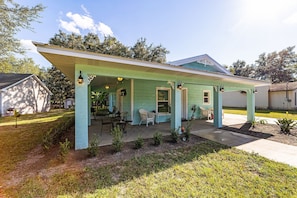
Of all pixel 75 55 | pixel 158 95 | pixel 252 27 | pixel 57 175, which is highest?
pixel 252 27

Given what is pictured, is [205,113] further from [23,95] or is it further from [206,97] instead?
[23,95]

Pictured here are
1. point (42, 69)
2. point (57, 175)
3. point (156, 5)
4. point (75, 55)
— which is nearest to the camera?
point (57, 175)

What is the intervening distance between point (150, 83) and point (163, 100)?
1537 millimetres

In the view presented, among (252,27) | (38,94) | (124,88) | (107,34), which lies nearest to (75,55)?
(124,88)

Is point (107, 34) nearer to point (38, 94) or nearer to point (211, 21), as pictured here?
point (38, 94)

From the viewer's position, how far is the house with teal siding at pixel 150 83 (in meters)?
4.42

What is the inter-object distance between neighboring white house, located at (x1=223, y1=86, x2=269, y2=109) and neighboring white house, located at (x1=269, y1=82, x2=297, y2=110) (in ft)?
2.14

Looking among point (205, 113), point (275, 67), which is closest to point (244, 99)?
point (205, 113)

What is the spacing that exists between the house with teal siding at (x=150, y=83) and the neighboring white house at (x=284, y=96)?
1334 cm

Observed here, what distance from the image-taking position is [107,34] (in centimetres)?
2292

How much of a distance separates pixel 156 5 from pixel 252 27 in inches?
268

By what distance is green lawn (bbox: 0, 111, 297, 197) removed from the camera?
2633 mm

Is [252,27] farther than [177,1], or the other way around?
[252,27]

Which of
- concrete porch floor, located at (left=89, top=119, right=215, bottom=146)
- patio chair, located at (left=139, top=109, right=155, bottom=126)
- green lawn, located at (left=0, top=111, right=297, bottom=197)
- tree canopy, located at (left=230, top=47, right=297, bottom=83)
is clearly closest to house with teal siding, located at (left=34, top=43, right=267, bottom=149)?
patio chair, located at (left=139, top=109, right=155, bottom=126)
